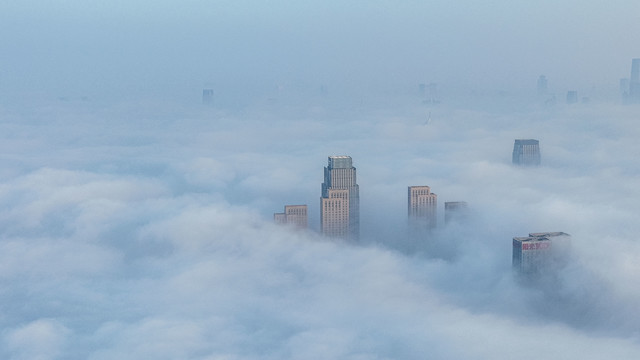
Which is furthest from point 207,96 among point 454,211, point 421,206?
point 454,211

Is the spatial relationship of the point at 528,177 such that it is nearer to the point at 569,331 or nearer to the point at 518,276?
the point at 518,276

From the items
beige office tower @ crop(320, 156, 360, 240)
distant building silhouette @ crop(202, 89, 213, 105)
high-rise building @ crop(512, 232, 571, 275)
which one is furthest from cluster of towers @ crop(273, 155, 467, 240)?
distant building silhouette @ crop(202, 89, 213, 105)

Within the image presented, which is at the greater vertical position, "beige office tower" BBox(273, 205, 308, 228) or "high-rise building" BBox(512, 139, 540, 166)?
"high-rise building" BBox(512, 139, 540, 166)

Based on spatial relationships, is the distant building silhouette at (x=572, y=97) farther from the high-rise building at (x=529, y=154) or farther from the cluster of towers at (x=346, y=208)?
the cluster of towers at (x=346, y=208)

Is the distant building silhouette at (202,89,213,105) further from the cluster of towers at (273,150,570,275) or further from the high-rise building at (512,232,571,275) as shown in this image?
the high-rise building at (512,232,571,275)

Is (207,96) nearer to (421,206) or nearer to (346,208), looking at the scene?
(346,208)

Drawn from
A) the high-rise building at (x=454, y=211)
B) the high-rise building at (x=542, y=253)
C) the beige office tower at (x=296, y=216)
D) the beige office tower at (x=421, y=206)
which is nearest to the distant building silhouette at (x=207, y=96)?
the beige office tower at (x=296, y=216)

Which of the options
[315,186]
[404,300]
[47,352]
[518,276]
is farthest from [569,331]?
[315,186]
